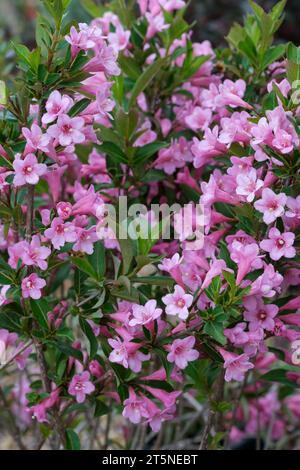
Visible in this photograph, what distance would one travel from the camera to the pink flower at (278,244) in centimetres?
156

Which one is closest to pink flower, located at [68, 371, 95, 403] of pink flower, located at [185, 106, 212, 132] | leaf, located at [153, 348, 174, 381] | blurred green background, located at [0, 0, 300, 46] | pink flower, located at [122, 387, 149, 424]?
pink flower, located at [122, 387, 149, 424]

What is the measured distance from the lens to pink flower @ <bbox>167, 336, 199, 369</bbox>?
1.59 m

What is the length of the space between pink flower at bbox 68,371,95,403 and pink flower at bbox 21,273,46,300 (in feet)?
0.92

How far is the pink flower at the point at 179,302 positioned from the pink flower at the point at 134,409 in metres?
0.30

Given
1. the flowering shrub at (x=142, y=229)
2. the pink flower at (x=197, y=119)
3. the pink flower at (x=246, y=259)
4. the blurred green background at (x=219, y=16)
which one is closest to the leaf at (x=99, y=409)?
the flowering shrub at (x=142, y=229)

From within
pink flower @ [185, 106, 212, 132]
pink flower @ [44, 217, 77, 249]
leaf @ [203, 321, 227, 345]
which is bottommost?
leaf @ [203, 321, 227, 345]

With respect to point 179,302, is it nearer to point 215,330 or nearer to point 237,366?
point 215,330

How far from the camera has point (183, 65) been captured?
213 cm

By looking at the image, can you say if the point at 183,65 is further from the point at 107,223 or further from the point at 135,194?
the point at 107,223

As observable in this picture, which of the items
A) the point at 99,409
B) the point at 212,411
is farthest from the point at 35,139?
the point at 212,411

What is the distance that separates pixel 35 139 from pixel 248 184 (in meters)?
0.49

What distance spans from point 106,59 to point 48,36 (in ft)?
0.50

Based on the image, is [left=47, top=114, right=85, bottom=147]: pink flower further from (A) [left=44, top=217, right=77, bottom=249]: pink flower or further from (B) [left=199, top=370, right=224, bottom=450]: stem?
(B) [left=199, top=370, right=224, bottom=450]: stem
